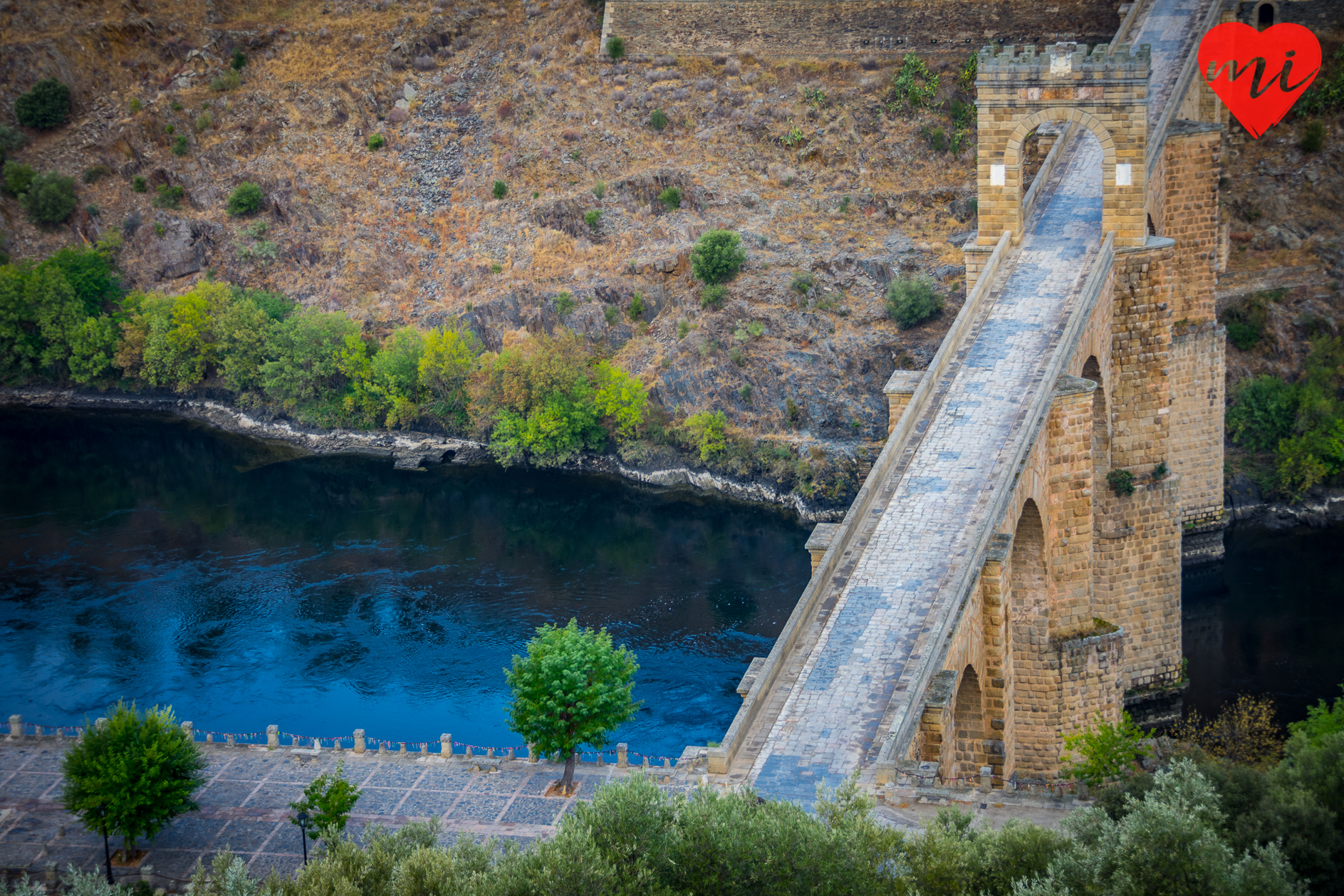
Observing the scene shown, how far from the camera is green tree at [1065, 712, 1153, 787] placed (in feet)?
133

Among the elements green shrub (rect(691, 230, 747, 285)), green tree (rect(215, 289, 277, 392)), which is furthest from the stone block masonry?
green tree (rect(215, 289, 277, 392))

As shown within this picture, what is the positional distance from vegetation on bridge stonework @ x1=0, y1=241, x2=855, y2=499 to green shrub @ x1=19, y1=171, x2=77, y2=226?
293 cm

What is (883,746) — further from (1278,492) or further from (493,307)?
(493,307)

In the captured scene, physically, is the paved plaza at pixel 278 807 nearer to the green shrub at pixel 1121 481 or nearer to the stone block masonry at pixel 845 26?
the green shrub at pixel 1121 481

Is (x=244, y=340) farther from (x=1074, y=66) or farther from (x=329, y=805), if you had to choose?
(x=1074, y=66)

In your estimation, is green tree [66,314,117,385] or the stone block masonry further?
green tree [66,314,117,385]

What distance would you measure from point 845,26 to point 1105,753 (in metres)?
59.0

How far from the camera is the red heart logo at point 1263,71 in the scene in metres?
66.7

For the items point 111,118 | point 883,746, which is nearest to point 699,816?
point 883,746

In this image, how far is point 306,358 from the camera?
290ft

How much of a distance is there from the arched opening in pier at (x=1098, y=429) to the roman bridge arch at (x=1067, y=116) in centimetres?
425

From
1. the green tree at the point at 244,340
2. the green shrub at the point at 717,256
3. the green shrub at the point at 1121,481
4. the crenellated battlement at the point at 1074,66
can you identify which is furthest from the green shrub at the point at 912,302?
the green tree at the point at 244,340

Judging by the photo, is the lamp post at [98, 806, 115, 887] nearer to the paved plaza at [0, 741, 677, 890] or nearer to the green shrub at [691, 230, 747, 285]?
the paved plaza at [0, 741, 677, 890]

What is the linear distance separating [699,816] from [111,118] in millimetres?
86466
